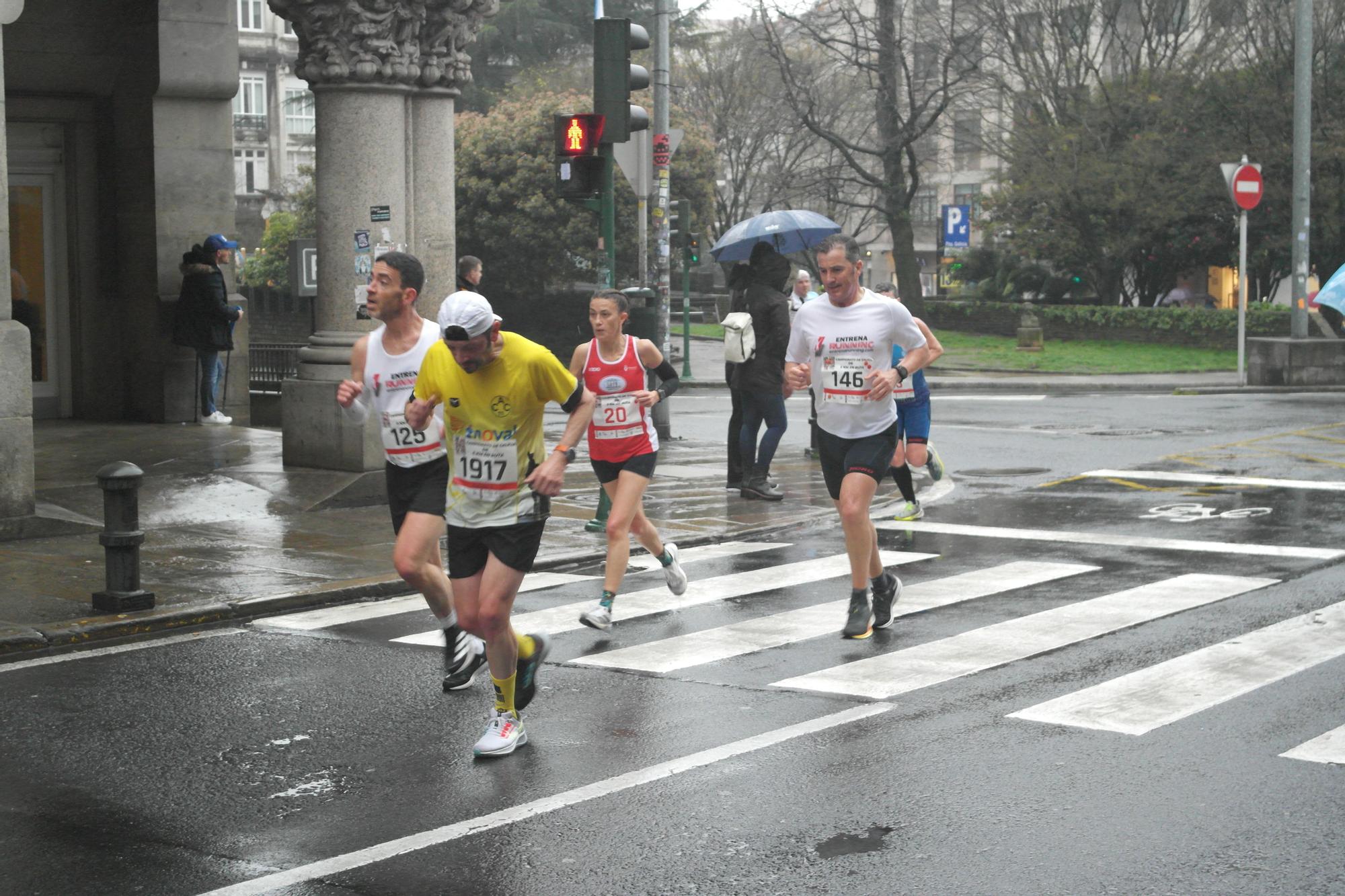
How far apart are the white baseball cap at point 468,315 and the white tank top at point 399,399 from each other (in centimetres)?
118

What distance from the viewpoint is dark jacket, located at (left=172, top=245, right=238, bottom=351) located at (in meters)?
17.2

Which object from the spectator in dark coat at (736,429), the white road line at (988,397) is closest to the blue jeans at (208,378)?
the spectator in dark coat at (736,429)

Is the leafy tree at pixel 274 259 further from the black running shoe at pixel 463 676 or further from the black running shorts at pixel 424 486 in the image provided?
the black running shoe at pixel 463 676

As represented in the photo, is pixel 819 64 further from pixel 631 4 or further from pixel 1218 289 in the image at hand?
pixel 1218 289

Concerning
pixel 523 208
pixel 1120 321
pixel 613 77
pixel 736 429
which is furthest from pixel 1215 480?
pixel 523 208

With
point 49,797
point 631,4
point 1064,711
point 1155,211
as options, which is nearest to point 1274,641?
point 1064,711

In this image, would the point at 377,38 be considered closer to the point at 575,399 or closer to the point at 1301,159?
the point at 575,399

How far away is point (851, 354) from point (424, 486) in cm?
237

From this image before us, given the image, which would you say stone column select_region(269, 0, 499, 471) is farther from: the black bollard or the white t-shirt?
the white t-shirt

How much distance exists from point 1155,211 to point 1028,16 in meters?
6.49

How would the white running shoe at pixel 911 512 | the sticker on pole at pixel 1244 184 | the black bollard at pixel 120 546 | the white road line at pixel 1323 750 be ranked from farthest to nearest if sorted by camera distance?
the sticker on pole at pixel 1244 184, the white running shoe at pixel 911 512, the black bollard at pixel 120 546, the white road line at pixel 1323 750

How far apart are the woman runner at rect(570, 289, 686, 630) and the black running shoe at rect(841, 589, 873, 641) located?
1276 millimetres

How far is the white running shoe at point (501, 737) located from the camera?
631 centimetres

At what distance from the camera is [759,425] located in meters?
14.1
